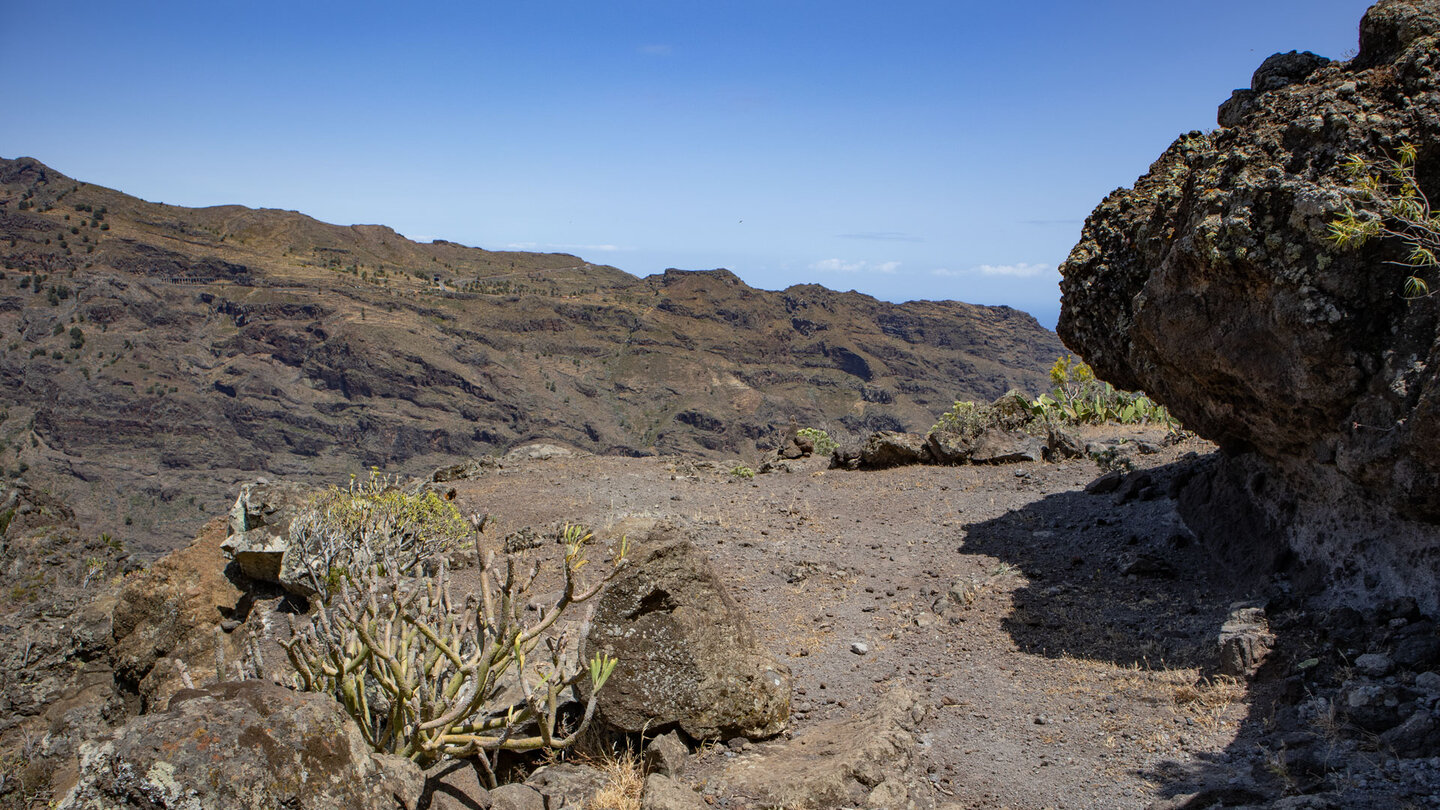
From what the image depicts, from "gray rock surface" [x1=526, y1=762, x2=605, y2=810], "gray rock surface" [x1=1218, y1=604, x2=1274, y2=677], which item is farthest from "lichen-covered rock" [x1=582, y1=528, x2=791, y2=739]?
"gray rock surface" [x1=1218, y1=604, x2=1274, y2=677]

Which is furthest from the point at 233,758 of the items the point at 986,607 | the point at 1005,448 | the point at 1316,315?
the point at 1005,448

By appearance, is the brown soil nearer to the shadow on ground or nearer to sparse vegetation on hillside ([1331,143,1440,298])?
the shadow on ground

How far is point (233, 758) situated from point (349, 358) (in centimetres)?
9401

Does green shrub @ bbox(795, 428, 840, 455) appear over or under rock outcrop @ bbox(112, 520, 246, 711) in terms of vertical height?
over

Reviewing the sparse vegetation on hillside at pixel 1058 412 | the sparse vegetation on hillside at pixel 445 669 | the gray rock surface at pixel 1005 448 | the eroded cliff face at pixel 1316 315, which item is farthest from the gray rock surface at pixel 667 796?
the sparse vegetation on hillside at pixel 1058 412

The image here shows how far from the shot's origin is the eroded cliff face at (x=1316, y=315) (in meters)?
5.53

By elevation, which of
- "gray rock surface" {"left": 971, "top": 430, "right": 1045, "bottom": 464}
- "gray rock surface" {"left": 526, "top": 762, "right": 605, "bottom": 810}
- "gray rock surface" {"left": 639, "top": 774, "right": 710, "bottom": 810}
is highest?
"gray rock surface" {"left": 971, "top": 430, "right": 1045, "bottom": 464}

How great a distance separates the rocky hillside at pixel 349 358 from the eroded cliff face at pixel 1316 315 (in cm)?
6510

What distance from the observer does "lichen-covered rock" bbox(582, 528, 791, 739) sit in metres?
5.27

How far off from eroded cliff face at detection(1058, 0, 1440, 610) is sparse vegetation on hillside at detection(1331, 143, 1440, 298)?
0.33 ft

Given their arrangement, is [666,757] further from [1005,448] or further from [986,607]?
[1005,448]

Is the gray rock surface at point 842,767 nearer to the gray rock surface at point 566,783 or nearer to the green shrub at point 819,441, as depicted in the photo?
the gray rock surface at point 566,783

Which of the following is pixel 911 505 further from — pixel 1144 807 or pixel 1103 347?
pixel 1144 807

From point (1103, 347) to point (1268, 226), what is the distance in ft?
9.25
